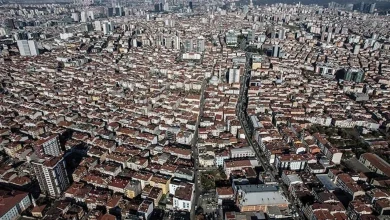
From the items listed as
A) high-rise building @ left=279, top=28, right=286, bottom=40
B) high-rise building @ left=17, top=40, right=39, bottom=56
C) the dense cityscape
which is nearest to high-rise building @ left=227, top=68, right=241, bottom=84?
the dense cityscape

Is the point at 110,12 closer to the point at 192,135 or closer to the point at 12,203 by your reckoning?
the point at 192,135

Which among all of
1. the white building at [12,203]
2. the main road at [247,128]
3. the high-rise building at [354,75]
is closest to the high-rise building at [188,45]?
the main road at [247,128]

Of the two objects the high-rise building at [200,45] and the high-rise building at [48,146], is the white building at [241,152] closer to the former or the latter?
the high-rise building at [48,146]

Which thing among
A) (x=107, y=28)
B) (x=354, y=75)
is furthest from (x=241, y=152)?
(x=107, y=28)

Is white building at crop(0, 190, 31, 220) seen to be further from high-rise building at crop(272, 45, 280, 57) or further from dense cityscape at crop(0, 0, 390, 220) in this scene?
high-rise building at crop(272, 45, 280, 57)

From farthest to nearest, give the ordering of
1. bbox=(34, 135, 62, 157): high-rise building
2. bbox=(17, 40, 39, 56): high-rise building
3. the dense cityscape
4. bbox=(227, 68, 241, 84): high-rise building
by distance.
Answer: bbox=(17, 40, 39, 56): high-rise building → bbox=(227, 68, 241, 84): high-rise building → bbox=(34, 135, 62, 157): high-rise building → the dense cityscape

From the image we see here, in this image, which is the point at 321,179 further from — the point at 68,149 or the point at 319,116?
the point at 68,149

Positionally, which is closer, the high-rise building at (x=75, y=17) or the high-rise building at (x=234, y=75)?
the high-rise building at (x=234, y=75)
